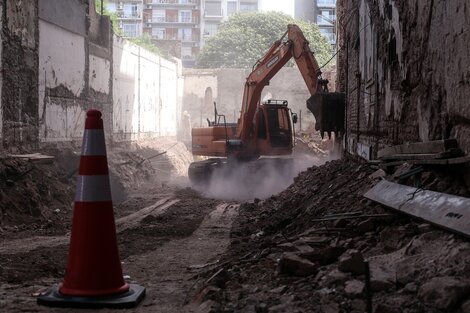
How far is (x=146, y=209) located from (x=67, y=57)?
202 inches

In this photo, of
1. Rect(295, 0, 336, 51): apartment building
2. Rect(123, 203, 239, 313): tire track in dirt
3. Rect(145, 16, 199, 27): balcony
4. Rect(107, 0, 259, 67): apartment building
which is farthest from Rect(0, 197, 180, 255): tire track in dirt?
Rect(145, 16, 199, 27): balcony

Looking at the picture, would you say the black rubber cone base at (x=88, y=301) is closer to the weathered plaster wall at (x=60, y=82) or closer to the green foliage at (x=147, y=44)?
the weathered plaster wall at (x=60, y=82)

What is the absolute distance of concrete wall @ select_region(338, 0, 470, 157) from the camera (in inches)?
149

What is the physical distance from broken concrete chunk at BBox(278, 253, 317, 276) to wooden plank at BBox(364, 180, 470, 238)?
0.81 m

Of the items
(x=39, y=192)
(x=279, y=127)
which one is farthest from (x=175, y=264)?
(x=279, y=127)

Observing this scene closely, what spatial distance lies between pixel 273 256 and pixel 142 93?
18.9 metres

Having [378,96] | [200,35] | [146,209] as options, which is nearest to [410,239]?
[378,96]

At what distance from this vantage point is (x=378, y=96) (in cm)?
710

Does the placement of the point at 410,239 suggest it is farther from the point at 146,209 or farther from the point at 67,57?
the point at 67,57

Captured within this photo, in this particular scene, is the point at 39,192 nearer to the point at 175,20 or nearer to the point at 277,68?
the point at 277,68

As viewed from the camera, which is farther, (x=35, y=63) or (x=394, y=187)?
(x=35, y=63)

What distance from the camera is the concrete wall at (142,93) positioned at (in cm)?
1853

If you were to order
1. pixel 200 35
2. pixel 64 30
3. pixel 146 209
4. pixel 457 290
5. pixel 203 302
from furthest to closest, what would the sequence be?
1. pixel 200 35
2. pixel 64 30
3. pixel 146 209
4. pixel 203 302
5. pixel 457 290

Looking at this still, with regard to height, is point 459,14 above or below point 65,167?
above
